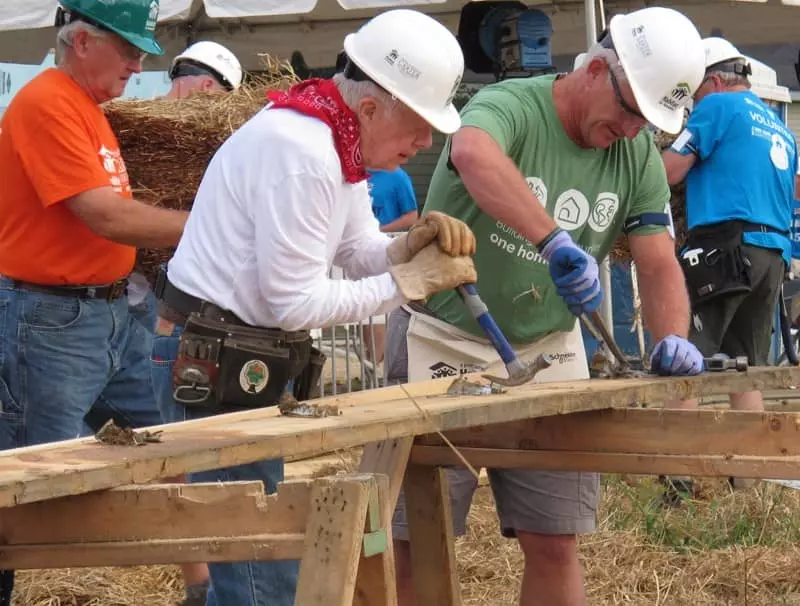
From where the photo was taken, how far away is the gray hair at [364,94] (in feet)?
11.4

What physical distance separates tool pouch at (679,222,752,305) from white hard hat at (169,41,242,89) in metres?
2.51

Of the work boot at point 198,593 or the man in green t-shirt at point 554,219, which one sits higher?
the man in green t-shirt at point 554,219

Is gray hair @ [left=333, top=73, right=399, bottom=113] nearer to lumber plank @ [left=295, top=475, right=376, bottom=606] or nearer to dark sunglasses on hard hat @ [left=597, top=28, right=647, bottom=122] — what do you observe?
dark sunglasses on hard hat @ [left=597, top=28, right=647, bottom=122]

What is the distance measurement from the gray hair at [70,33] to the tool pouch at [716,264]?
347 centimetres

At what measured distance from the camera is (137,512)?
2432 millimetres

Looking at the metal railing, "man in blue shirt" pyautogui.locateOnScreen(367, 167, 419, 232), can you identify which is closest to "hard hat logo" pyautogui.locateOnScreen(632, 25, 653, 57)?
the metal railing

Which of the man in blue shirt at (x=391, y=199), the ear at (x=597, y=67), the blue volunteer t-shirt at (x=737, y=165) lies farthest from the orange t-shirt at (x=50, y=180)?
the man in blue shirt at (x=391, y=199)

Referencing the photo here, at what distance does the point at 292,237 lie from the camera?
3.28m

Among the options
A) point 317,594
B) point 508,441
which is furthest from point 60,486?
point 508,441

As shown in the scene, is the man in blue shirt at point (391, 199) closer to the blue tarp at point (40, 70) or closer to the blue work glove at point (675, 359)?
the blue tarp at point (40, 70)

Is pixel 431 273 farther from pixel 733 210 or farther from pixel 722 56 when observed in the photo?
pixel 722 56

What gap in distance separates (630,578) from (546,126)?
2.19m

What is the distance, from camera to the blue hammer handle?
3.81m

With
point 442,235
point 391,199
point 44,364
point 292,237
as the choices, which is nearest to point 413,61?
point 442,235
